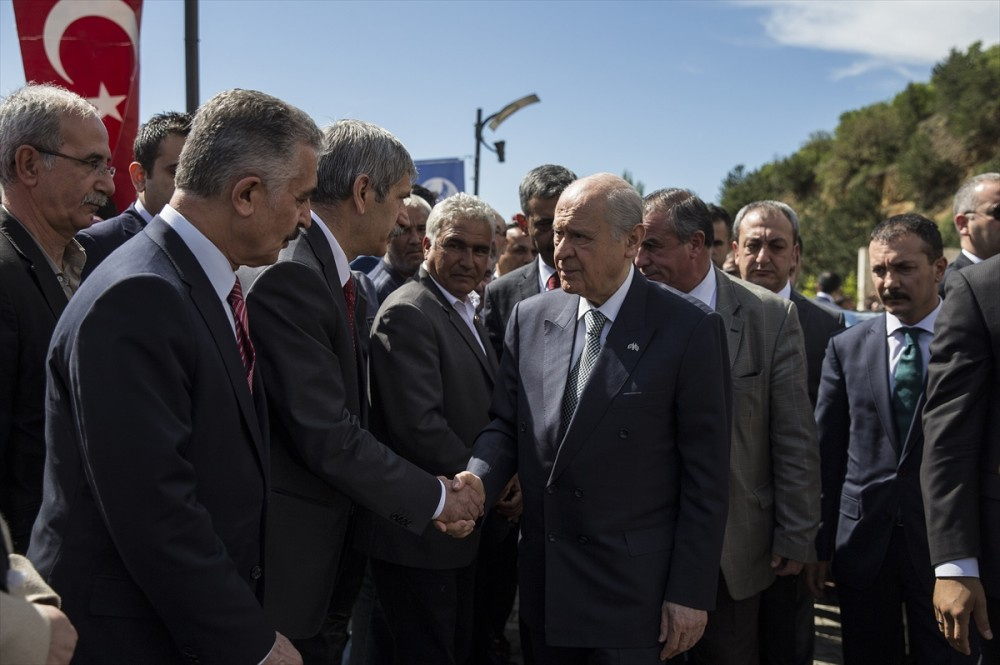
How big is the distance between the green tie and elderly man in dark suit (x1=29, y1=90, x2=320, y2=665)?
113 inches

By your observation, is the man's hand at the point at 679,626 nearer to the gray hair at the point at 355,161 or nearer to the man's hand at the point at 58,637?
the gray hair at the point at 355,161

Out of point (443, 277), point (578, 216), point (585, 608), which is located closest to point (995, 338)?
point (578, 216)

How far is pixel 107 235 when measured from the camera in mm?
3902

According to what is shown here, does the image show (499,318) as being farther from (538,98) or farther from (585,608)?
(538,98)

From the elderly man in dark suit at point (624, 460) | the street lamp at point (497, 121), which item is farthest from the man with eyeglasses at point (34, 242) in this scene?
the street lamp at point (497, 121)

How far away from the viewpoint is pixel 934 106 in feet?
205

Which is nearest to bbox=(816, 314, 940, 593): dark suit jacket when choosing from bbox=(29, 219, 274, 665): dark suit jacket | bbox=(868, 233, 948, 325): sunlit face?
bbox=(868, 233, 948, 325): sunlit face

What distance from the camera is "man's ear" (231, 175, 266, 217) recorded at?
221 centimetres

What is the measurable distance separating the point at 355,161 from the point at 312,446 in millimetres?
1071

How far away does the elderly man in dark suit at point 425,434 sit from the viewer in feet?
11.8

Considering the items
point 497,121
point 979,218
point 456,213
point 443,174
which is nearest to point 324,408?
point 456,213

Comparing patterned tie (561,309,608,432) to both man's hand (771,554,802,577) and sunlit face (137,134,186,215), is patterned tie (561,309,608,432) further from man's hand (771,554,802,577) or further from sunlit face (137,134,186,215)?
sunlit face (137,134,186,215)

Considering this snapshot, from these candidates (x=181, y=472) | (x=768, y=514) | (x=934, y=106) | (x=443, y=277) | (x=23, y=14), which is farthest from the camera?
(x=934, y=106)

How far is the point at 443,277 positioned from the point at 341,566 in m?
1.49
